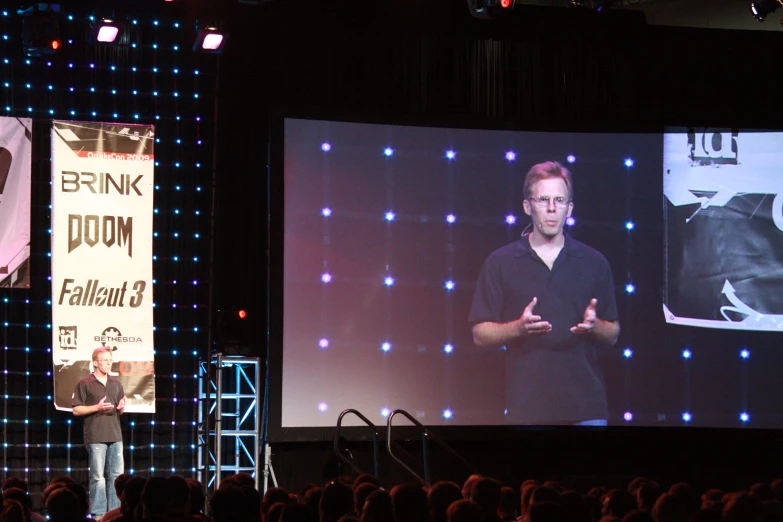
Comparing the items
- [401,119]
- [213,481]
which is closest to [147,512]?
[213,481]

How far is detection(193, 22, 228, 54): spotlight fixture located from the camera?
31.3ft

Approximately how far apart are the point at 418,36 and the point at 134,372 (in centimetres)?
427

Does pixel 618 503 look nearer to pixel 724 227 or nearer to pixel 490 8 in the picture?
pixel 490 8

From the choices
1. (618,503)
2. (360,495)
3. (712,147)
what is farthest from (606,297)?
(360,495)

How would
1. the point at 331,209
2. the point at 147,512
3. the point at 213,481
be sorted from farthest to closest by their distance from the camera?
the point at 331,209, the point at 213,481, the point at 147,512

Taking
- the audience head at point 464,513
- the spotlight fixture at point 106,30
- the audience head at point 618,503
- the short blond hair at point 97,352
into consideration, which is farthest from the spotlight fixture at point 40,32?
the audience head at point 464,513

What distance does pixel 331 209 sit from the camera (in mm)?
10359

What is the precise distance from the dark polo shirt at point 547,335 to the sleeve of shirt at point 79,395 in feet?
11.8

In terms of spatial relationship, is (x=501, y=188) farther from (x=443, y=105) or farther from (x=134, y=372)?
(x=134, y=372)

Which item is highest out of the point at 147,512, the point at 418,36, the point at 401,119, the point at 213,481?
the point at 418,36

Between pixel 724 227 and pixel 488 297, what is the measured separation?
8.41 ft

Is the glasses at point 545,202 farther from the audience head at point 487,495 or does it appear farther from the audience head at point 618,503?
the audience head at point 487,495

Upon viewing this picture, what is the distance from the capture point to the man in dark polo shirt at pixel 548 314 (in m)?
10.5

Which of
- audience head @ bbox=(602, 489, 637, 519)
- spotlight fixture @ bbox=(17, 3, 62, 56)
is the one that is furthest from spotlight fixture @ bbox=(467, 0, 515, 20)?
audience head @ bbox=(602, 489, 637, 519)
